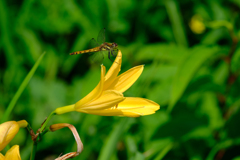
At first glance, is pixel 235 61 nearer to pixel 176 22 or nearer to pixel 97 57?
pixel 97 57

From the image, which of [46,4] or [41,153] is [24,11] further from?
[41,153]

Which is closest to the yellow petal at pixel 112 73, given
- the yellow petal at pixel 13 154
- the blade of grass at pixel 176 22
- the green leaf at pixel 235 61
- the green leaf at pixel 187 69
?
the yellow petal at pixel 13 154

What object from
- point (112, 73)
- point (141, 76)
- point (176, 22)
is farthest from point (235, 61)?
point (176, 22)

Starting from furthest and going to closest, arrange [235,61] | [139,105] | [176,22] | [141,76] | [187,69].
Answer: [176,22], [141,76], [235,61], [187,69], [139,105]

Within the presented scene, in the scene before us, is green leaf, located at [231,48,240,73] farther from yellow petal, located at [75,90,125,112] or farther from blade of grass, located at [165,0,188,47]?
blade of grass, located at [165,0,188,47]

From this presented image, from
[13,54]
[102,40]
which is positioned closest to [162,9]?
[13,54]

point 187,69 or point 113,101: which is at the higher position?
point 113,101

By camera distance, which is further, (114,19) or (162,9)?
(162,9)

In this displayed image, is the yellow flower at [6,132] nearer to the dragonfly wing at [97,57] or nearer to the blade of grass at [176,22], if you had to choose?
the dragonfly wing at [97,57]

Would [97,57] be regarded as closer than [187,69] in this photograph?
Yes
